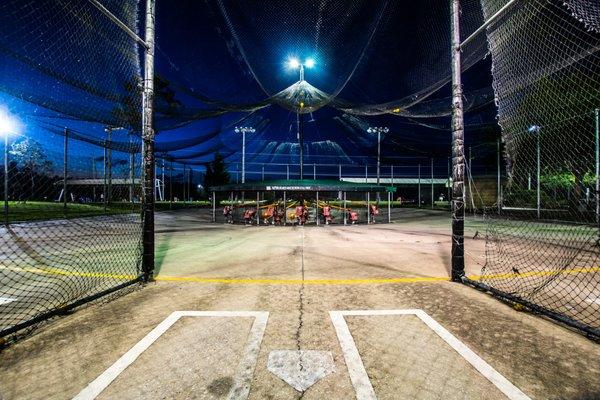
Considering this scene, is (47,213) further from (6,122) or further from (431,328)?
(431,328)

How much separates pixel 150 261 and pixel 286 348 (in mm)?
3190

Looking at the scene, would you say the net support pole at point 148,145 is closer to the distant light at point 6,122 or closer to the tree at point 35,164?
the distant light at point 6,122

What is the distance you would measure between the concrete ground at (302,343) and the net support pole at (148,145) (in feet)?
1.99

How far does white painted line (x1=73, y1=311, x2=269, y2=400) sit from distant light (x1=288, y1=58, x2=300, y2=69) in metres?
11.0

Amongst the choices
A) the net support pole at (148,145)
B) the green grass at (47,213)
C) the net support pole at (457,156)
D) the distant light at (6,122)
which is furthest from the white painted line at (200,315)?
the green grass at (47,213)

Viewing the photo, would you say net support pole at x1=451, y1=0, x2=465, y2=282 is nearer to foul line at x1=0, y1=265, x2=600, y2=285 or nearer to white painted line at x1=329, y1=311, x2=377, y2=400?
foul line at x1=0, y1=265, x2=600, y2=285

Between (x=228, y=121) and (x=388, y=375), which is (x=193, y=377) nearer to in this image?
(x=388, y=375)

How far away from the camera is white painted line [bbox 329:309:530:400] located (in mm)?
2074

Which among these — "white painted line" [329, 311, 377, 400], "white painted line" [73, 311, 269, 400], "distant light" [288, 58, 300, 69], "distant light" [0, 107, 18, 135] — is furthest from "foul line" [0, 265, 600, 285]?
"distant light" [288, 58, 300, 69]

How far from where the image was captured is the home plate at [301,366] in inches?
85.9

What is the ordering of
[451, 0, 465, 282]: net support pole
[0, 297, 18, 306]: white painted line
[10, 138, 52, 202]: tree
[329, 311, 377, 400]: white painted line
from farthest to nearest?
[10, 138, 52, 202]: tree
[451, 0, 465, 282]: net support pole
[0, 297, 18, 306]: white painted line
[329, 311, 377, 400]: white painted line

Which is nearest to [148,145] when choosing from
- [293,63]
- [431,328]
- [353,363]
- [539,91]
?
[353,363]

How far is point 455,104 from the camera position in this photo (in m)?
4.84

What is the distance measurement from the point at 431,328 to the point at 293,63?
11.8m
